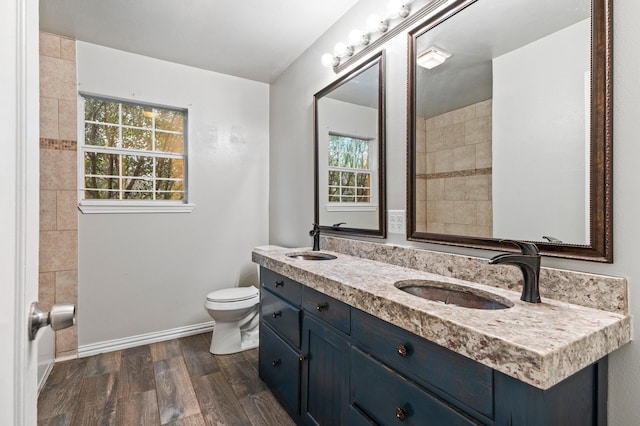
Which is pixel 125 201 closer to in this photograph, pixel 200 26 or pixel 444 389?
pixel 200 26

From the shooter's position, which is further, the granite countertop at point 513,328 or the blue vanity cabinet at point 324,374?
the blue vanity cabinet at point 324,374

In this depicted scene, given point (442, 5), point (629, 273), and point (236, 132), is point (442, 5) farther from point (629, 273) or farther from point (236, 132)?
point (236, 132)

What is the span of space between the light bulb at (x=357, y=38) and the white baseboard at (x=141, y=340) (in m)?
2.66

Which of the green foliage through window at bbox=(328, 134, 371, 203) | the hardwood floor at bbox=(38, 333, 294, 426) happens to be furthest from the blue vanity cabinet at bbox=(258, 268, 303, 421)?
the green foliage through window at bbox=(328, 134, 371, 203)

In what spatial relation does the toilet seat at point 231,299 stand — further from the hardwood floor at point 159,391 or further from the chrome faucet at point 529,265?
the chrome faucet at point 529,265

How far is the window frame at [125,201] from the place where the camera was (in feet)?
8.18

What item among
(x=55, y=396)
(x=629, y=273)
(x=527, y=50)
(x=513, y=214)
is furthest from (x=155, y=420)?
(x=527, y=50)

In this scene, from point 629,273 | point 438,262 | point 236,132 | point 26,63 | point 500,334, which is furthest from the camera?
point 236,132

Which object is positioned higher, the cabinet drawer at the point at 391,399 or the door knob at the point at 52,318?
the door knob at the point at 52,318

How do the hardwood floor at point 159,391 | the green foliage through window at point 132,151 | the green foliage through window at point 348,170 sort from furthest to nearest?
1. the green foliage through window at point 132,151
2. the green foliage through window at point 348,170
3. the hardwood floor at point 159,391

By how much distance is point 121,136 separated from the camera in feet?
8.84

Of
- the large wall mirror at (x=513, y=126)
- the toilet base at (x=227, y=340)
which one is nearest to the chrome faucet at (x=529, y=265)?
the large wall mirror at (x=513, y=126)

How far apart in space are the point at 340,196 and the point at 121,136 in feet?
6.41

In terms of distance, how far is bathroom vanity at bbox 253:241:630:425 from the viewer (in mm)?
737
